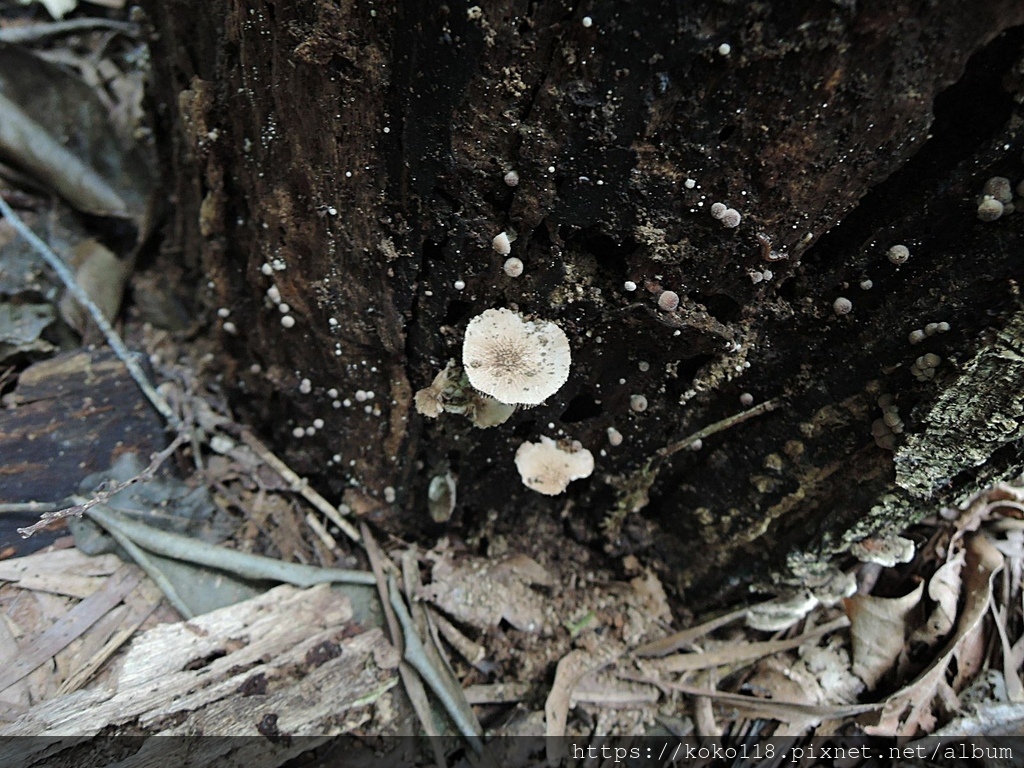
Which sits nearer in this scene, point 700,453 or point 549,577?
point 700,453

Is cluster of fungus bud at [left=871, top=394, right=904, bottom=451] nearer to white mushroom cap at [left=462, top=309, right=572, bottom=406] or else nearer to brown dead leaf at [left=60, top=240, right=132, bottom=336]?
white mushroom cap at [left=462, top=309, right=572, bottom=406]

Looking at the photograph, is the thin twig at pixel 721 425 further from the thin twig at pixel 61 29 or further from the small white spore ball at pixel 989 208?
the thin twig at pixel 61 29

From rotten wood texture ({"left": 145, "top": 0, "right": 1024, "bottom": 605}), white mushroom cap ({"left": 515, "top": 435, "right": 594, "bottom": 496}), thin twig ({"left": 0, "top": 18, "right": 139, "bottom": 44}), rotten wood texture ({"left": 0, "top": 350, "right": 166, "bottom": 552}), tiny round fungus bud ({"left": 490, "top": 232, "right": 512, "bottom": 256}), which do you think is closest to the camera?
rotten wood texture ({"left": 145, "top": 0, "right": 1024, "bottom": 605})

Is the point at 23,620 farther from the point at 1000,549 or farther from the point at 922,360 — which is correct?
the point at 1000,549

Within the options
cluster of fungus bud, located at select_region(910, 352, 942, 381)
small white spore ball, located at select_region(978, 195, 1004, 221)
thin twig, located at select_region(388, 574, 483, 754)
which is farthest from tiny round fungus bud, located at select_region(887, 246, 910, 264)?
thin twig, located at select_region(388, 574, 483, 754)

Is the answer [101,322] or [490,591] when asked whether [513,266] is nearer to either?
[490,591]

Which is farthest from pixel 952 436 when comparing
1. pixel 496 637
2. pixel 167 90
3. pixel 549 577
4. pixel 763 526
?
pixel 167 90
